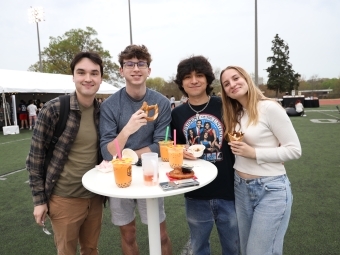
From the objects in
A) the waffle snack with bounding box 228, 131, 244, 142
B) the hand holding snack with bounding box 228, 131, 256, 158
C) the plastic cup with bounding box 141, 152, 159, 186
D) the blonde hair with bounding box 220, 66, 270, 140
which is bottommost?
the plastic cup with bounding box 141, 152, 159, 186

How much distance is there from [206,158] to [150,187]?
789 mm

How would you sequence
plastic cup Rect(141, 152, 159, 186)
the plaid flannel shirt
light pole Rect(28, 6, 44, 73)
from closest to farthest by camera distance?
plastic cup Rect(141, 152, 159, 186)
the plaid flannel shirt
light pole Rect(28, 6, 44, 73)

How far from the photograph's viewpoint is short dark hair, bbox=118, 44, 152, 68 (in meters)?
2.30

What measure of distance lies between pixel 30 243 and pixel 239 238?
2.60m

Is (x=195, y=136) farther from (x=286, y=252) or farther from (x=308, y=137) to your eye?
(x=308, y=137)

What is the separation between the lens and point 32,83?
15.2 m

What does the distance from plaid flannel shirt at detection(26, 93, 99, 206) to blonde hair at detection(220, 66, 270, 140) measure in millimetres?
1228

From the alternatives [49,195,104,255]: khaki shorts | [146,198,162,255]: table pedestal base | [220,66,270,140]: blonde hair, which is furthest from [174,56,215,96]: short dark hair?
[49,195,104,255]: khaki shorts

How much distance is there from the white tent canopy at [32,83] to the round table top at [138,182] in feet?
39.2

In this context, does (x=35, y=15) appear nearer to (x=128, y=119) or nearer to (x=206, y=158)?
(x=128, y=119)

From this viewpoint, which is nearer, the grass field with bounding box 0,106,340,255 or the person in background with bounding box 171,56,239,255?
the person in background with bounding box 171,56,239,255

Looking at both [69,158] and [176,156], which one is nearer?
[176,156]

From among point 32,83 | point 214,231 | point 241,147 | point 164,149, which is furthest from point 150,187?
point 32,83

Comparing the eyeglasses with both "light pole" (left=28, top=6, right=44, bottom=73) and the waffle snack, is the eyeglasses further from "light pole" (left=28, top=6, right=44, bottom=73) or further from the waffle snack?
"light pole" (left=28, top=6, right=44, bottom=73)
